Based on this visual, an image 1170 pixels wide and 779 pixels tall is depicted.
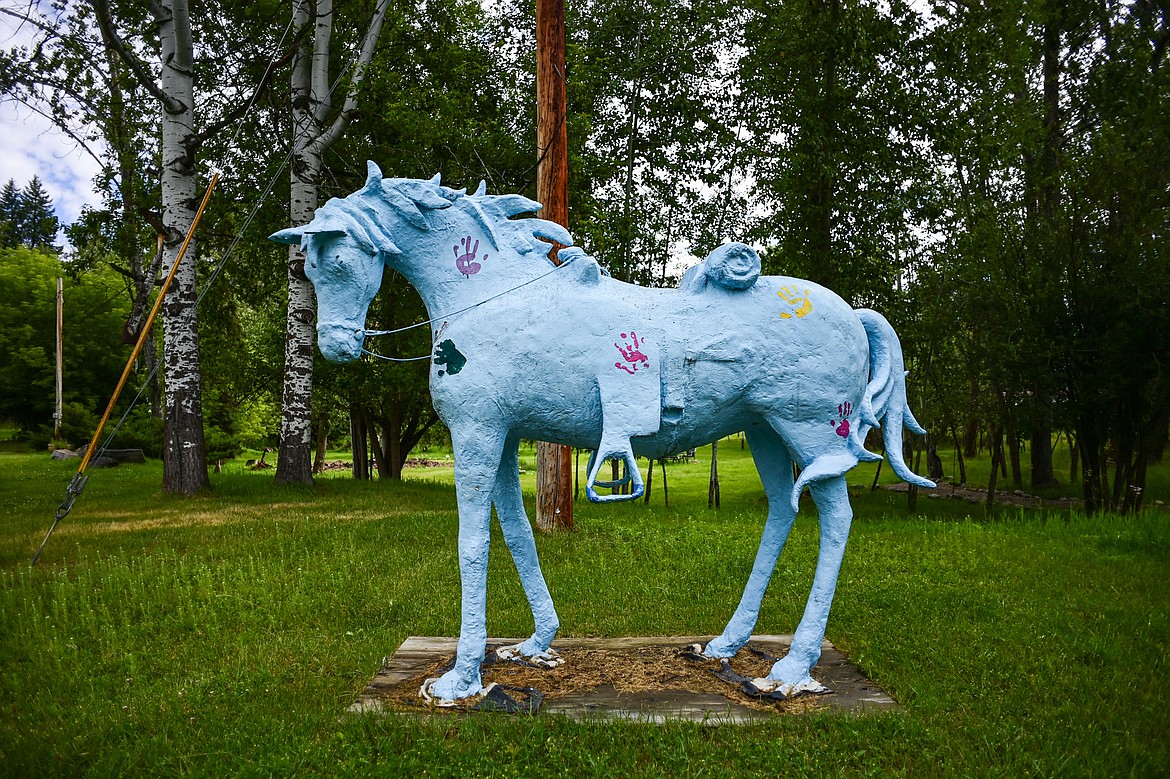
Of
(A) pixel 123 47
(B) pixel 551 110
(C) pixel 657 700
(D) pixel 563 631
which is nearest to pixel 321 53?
(A) pixel 123 47

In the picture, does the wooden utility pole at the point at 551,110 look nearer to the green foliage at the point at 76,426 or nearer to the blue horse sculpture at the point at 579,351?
the blue horse sculpture at the point at 579,351

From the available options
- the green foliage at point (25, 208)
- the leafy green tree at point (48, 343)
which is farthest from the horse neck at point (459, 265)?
the green foliage at point (25, 208)

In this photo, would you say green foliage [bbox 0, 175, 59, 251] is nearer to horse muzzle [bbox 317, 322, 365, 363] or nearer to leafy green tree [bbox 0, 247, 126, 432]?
leafy green tree [bbox 0, 247, 126, 432]

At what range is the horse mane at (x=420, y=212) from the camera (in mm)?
3871

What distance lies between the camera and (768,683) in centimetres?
412

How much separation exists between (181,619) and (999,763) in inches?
211

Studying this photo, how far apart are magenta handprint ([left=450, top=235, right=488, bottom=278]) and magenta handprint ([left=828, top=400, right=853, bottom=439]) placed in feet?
6.75

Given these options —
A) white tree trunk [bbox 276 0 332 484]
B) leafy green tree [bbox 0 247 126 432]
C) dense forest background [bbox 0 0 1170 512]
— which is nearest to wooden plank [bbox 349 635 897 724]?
dense forest background [bbox 0 0 1170 512]

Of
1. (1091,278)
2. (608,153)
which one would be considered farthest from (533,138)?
(1091,278)

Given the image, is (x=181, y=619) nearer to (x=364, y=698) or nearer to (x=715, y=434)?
(x=364, y=698)

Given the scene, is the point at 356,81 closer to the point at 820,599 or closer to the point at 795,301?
the point at 795,301

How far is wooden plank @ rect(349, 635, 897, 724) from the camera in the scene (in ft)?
12.6

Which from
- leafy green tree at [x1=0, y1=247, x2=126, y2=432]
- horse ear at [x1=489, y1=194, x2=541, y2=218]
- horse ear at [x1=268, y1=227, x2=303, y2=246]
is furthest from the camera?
leafy green tree at [x1=0, y1=247, x2=126, y2=432]

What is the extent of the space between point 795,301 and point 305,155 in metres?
10.4
